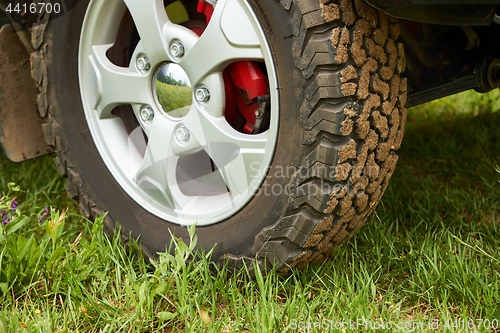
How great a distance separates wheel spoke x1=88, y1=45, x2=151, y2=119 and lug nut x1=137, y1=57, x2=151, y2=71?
1.0 inches

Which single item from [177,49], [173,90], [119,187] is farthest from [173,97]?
[119,187]

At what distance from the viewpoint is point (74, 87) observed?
213 cm

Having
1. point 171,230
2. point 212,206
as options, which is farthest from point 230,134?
point 171,230


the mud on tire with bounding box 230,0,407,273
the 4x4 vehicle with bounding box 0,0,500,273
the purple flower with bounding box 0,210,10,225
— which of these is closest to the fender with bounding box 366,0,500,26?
the 4x4 vehicle with bounding box 0,0,500,273

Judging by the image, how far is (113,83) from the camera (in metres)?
2.02

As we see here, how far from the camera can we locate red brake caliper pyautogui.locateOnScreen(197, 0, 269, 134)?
1.79 m

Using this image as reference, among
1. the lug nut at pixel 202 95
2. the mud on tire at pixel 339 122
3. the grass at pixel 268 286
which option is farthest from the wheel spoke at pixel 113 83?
the mud on tire at pixel 339 122

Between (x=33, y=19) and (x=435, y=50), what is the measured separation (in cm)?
148

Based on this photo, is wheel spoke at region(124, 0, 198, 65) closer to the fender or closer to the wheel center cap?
the wheel center cap

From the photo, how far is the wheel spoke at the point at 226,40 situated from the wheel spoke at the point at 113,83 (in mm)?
275

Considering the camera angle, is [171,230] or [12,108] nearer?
[171,230]

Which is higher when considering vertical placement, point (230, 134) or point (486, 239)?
point (230, 134)

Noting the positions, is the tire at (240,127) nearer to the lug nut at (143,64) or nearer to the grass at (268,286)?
the lug nut at (143,64)

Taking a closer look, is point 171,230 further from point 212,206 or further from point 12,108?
point 12,108
